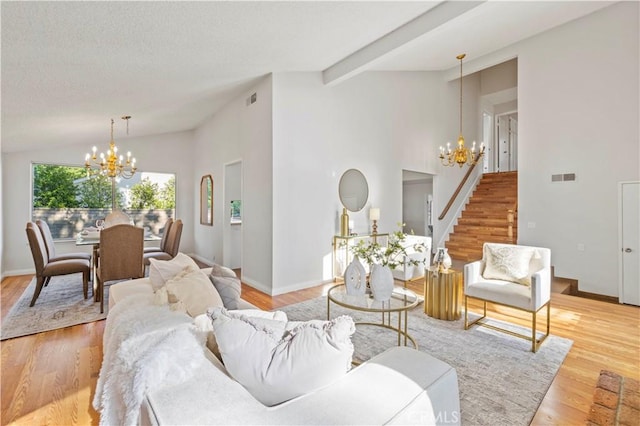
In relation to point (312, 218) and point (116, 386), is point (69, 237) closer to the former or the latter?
point (312, 218)

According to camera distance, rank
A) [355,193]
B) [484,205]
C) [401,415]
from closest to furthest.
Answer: [401,415] < [355,193] < [484,205]

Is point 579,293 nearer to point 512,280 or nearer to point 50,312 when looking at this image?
point 512,280

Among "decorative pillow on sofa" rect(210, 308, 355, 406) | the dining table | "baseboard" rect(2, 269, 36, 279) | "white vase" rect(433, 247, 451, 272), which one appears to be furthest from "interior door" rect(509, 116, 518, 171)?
"baseboard" rect(2, 269, 36, 279)

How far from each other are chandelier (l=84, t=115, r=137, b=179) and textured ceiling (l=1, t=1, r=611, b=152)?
497mm

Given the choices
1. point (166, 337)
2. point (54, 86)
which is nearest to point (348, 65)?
point (54, 86)

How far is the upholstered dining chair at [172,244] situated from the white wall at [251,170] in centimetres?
99

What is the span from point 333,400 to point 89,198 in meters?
7.01

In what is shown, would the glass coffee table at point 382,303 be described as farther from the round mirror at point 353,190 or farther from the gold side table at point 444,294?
the round mirror at point 353,190

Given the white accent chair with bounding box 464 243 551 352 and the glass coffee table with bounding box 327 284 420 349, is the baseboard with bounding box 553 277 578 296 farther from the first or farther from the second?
the glass coffee table with bounding box 327 284 420 349

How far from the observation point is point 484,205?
285 inches

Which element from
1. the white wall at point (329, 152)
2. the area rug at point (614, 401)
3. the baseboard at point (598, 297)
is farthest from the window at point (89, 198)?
the baseboard at point (598, 297)

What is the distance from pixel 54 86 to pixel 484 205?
792cm

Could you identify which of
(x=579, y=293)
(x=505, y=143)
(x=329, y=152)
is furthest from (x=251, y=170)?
(x=505, y=143)

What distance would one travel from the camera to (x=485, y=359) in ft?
8.12
